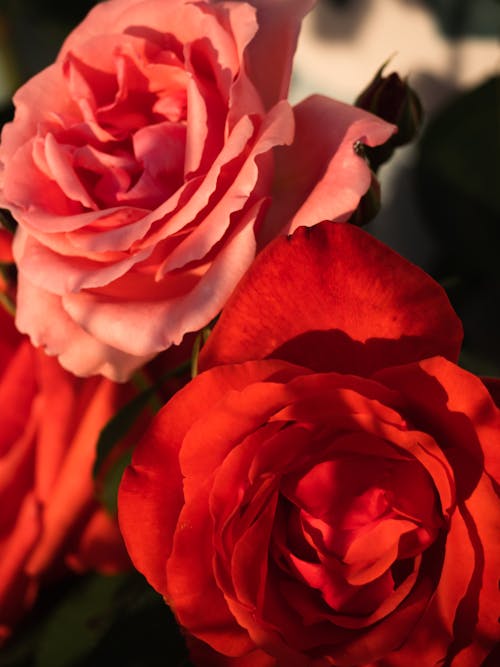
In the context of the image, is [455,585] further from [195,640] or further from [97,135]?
[97,135]

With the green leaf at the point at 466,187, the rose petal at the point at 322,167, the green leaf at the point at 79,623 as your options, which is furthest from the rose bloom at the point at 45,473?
the green leaf at the point at 466,187

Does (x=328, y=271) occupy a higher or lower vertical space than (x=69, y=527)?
higher

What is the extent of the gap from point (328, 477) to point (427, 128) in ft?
1.44

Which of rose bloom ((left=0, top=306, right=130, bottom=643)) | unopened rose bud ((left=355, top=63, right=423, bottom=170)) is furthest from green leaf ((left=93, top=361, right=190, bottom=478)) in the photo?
unopened rose bud ((left=355, top=63, right=423, bottom=170))

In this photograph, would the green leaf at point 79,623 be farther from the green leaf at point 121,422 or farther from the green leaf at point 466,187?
the green leaf at point 466,187

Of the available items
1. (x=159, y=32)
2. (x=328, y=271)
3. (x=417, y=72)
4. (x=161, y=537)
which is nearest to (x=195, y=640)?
(x=161, y=537)

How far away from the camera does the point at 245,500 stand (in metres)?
0.30

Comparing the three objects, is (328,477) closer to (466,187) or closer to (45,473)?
(45,473)

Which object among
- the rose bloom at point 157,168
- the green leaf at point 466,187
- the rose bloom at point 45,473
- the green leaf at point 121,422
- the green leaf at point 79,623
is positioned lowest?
the green leaf at point 79,623

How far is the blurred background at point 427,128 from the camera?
23.8 inches

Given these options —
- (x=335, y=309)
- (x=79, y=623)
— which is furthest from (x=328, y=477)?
(x=79, y=623)

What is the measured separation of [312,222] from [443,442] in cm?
10

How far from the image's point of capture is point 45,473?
0.50 meters

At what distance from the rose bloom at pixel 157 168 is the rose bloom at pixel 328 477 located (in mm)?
41
